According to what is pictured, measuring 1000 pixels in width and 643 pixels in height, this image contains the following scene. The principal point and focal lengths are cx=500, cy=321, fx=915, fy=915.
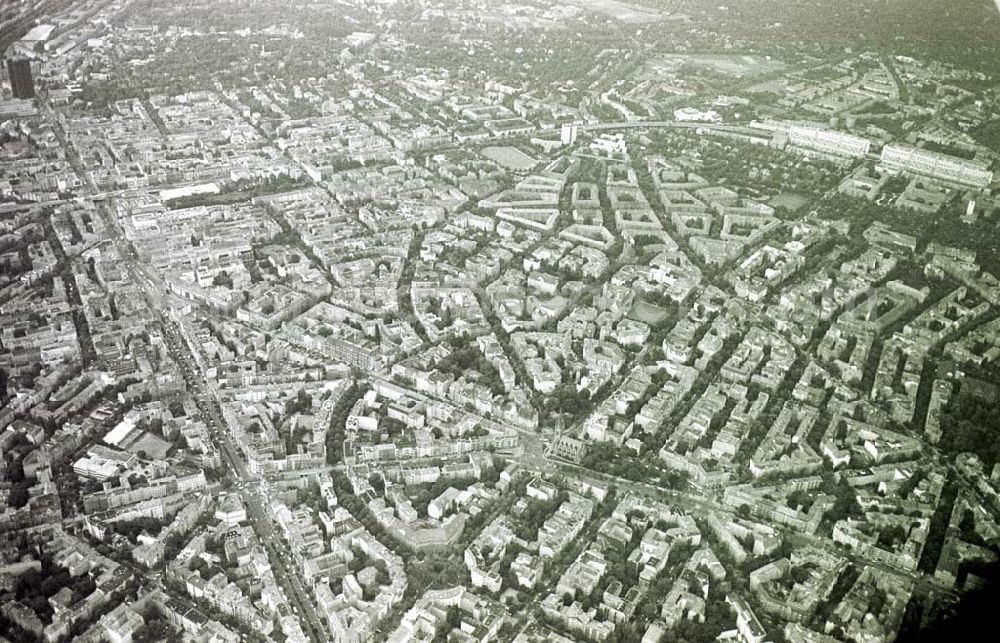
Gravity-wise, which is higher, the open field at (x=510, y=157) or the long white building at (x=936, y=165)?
the long white building at (x=936, y=165)

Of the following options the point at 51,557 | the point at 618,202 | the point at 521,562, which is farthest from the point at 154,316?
the point at 618,202

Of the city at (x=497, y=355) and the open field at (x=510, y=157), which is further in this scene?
the open field at (x=510, y=157)

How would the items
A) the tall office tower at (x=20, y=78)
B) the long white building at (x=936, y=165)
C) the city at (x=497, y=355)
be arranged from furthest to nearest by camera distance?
1. the tall office tower at (x=20, y=78)
2. the long white building at (x=936, y=165)
3. the city at (x=497, y=355)

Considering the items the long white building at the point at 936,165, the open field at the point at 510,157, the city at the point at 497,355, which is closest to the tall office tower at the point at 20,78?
the city at the point at 497,355

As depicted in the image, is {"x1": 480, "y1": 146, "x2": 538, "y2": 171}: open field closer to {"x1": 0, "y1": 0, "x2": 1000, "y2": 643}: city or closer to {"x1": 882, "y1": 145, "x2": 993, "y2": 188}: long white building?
{"x1": 0, "y1": 0, "x2": 1000, "y2": 643}: city

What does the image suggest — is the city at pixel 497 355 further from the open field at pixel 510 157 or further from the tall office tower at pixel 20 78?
the tall office tower at pixel 20 78

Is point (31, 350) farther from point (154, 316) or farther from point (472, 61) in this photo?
point (472, 61)

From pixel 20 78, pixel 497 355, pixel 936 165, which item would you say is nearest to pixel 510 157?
pixel 497 355
